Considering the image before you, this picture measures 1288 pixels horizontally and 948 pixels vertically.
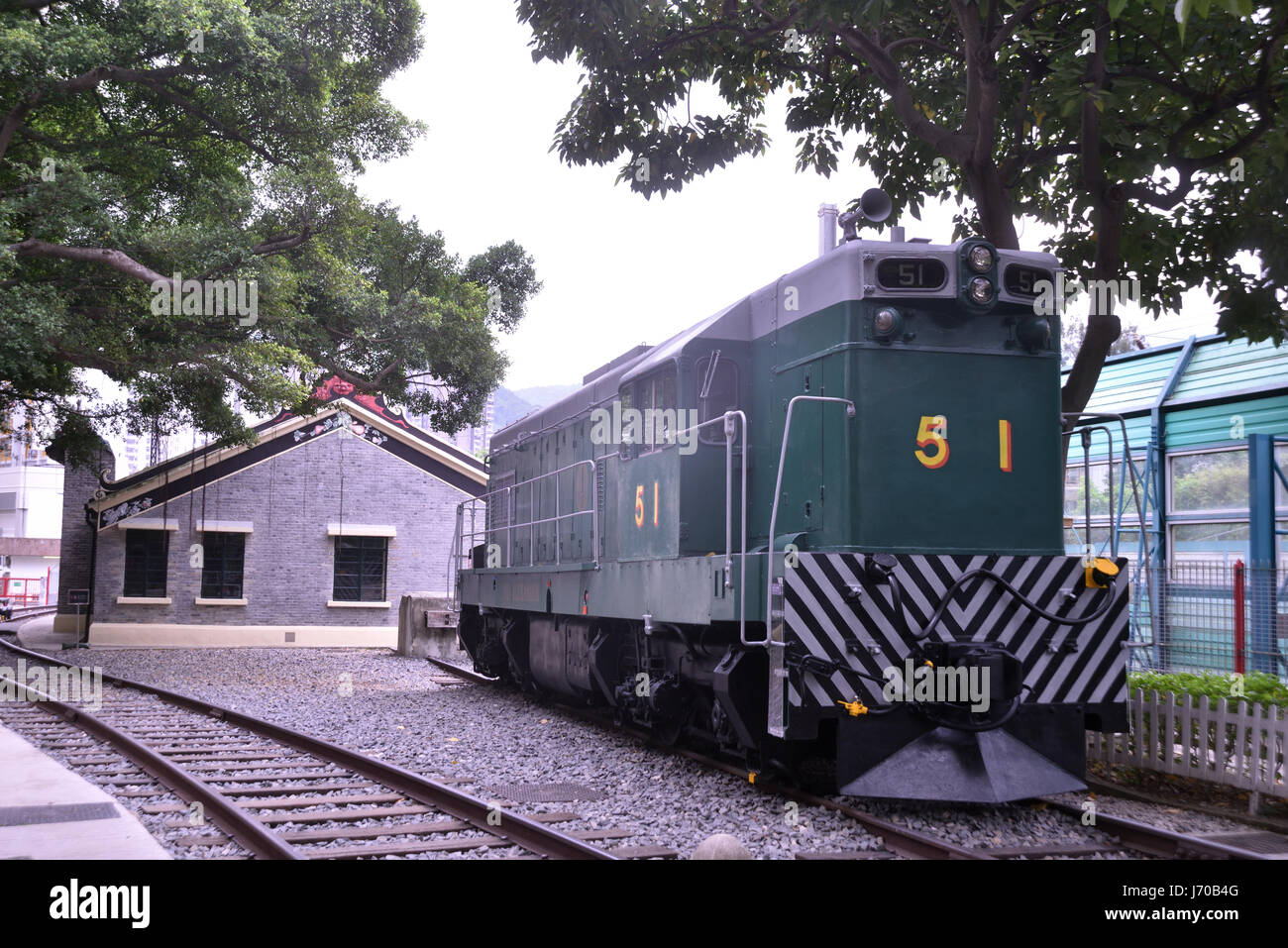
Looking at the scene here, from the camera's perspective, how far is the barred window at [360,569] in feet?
84.1

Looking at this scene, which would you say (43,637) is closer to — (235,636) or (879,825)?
(235,636)

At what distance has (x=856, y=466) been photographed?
→ 22.7 feet

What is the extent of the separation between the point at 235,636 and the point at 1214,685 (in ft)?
68.6

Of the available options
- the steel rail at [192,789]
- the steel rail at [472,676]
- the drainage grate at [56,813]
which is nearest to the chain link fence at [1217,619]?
the steel rail at [192,789]

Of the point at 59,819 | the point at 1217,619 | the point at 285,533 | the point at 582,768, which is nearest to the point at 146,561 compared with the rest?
the point at 285,533

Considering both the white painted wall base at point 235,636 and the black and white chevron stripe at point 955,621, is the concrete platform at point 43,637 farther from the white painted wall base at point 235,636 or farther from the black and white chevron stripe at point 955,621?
the black and white chevron stripe at point 955,621

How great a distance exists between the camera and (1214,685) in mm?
8453

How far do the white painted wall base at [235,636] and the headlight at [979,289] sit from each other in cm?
2036

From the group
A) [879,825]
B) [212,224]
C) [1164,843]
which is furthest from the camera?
[212,224]

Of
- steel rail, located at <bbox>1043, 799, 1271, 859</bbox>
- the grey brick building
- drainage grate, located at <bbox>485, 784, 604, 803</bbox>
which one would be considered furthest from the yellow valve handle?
the grey brick building

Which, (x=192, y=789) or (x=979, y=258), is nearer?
(x=979, y=258)
